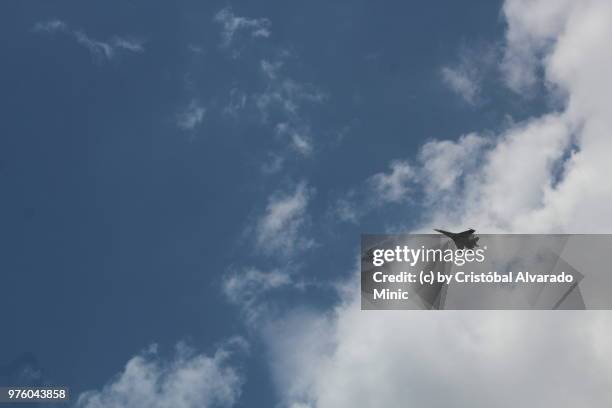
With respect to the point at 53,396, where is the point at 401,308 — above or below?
above

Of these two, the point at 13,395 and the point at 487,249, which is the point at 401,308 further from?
the point at 13,395

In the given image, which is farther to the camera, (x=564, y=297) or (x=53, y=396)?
(x=53, y=396)

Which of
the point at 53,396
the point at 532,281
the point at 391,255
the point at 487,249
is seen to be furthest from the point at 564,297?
the point at 53,396

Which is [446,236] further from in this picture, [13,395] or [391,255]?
[13,395]

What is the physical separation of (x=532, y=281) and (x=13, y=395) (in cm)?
10754

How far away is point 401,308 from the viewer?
387ft

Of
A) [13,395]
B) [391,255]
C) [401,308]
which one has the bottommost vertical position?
[13,395]

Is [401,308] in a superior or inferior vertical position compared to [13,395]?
superior

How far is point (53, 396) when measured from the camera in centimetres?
12494

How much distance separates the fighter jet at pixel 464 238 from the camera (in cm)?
12319

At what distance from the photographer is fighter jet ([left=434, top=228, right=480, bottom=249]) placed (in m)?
123

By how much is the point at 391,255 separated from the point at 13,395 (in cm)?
8291

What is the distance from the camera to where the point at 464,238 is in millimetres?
125125

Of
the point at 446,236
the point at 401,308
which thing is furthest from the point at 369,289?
the point at 446,236
